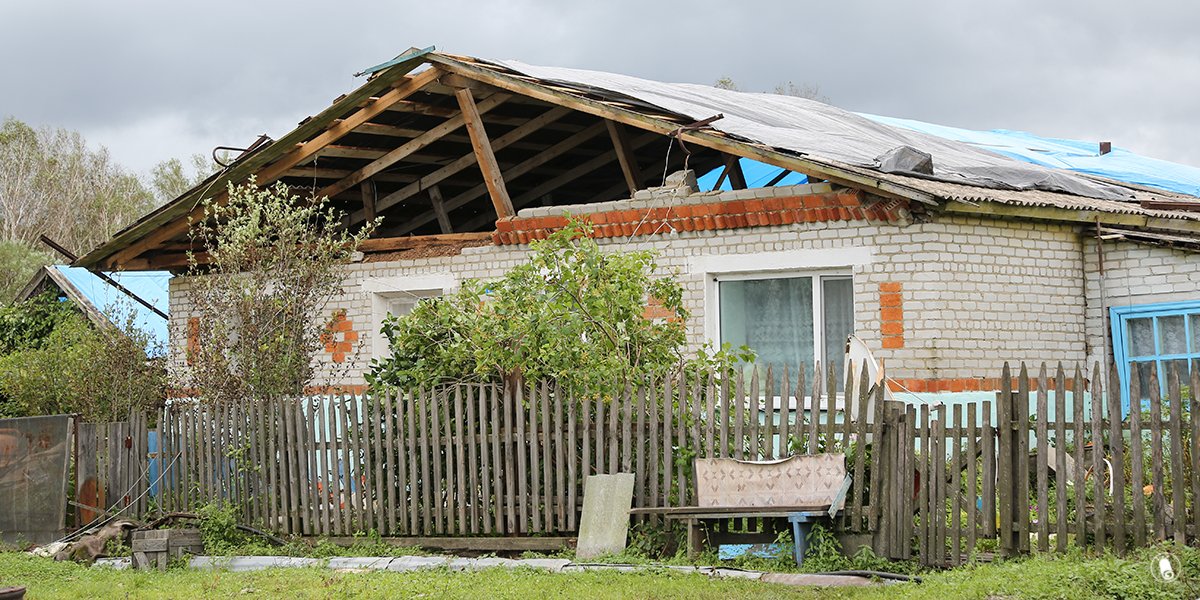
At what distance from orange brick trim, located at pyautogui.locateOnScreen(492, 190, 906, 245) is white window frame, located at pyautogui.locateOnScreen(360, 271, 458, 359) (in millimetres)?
844

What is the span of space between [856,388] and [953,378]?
3.34 ft

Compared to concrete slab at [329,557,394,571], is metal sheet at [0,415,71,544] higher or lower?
higher

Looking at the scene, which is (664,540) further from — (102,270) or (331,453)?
(102,270)

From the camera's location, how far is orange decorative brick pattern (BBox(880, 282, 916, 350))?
11.1 metres

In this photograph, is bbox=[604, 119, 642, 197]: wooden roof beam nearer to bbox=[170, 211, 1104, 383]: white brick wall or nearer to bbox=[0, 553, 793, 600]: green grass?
bbox=[170, 211, 1104, 383]: white brick wall

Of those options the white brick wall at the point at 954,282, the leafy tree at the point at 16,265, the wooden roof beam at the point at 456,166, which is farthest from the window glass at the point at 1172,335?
the leafy tree at the point at 16,265

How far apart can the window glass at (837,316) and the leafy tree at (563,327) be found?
1.95 metres

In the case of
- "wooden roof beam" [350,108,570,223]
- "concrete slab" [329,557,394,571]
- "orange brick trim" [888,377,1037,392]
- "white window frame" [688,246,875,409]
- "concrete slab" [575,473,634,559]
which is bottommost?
"concrete slab" [329,557,394,571]

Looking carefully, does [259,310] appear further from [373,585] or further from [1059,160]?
[1059,160]

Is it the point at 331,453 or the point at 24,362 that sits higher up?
the point at 24,362

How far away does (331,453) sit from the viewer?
35.2ft

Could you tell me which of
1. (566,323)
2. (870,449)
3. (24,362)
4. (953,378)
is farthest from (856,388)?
(24,362)

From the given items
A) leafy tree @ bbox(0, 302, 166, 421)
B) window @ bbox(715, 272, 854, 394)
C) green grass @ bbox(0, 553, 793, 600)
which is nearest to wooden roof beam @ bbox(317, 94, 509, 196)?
leafy tree @ bbox(0, 302, 166, 421)

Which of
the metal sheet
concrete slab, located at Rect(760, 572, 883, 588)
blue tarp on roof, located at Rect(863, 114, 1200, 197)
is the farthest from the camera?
blue tarp on roof, located at Rect(863, 114, 1200, 197)
